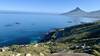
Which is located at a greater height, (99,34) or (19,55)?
(19,55)

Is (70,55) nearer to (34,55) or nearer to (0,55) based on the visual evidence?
Answer: (34,55)

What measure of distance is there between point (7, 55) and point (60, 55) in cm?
859

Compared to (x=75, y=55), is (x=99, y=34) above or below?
below

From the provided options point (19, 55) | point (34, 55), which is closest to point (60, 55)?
point (34, 55)

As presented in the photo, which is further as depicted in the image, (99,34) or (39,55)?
(99,34)

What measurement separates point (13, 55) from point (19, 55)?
1077mm

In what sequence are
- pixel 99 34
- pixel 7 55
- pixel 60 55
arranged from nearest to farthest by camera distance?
pixel 60 55 → pixel 7 55 → pixel 99 34

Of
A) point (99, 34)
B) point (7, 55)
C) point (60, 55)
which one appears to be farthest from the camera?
point (99, 34)

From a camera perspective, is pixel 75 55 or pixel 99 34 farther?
pixel 99 34

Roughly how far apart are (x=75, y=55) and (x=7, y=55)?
10650mm

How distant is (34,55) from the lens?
32625 mm

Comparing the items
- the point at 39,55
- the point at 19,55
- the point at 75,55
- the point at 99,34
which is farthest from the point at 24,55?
the point at 99,34

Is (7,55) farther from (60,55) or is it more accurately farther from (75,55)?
(75,55)

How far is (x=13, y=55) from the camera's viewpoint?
32.7m
